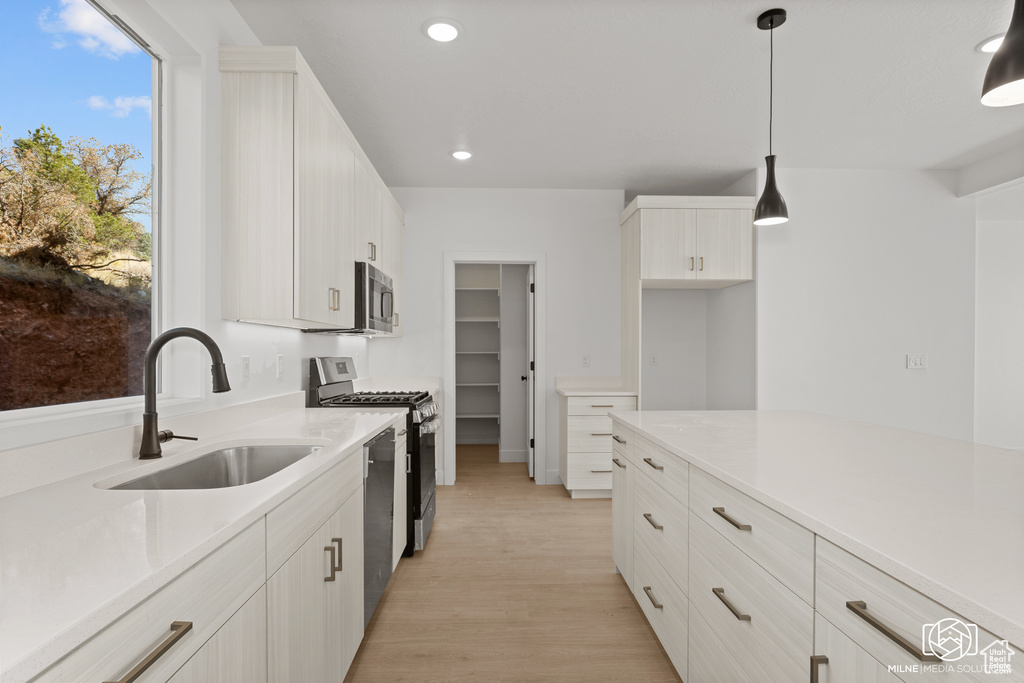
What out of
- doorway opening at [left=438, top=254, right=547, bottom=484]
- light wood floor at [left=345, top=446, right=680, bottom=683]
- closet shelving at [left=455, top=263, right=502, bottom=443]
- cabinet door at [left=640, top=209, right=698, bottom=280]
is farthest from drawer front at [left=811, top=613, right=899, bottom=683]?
closet shelving at [left=455, top=263, right=502, bottom=443]

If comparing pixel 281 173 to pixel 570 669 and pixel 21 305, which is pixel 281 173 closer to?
pixel 21 305

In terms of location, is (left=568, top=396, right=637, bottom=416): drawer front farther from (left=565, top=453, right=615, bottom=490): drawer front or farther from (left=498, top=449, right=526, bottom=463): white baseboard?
(left=498, top=449, right=526, bottom=463): white baseboard

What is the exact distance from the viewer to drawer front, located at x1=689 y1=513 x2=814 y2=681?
1036mm

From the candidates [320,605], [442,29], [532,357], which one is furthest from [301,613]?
[532,357]

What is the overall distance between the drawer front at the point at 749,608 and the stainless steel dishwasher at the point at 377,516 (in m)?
1.20

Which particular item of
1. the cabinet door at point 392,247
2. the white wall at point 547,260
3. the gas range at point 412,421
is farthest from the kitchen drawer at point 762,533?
the white wall at point 547,260

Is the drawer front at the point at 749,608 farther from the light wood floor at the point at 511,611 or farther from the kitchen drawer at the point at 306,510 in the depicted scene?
the kitchen drawer at the point at 306,510

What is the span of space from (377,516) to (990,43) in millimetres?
3528

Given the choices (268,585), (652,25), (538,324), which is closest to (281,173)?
(268,585)

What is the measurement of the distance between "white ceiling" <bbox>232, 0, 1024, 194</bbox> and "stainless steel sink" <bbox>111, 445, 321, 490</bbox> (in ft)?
5.85

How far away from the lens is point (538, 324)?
14.9 ft

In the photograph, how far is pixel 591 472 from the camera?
4.11 meters

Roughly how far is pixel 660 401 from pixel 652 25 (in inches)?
139

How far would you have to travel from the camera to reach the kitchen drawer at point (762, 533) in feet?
3.30
